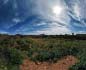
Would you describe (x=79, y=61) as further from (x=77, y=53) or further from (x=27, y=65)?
(x=27, y=65)

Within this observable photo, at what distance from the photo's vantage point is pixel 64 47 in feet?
118

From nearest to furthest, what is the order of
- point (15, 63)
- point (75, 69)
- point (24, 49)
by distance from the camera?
1. point (75, 69)
2. point (15, 63)
3. point (24, 49)

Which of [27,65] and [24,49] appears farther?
[24,49]

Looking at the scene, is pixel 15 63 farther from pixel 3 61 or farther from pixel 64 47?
pixel 64 47

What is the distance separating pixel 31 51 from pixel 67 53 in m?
3.91

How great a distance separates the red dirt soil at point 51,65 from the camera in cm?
3228

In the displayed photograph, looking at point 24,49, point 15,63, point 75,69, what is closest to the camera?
point 75,69

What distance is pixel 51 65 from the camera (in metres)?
32.6

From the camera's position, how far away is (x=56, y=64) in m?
32.7

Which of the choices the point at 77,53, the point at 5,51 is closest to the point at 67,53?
the point at 77,53

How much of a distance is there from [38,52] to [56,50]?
192 centimetres

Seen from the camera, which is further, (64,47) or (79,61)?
(64,47)

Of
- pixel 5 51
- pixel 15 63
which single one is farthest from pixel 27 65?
pixel 5 51

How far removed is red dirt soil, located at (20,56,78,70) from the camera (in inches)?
1271
